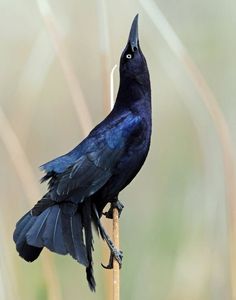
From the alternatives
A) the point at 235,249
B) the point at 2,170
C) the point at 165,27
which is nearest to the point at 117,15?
the point at 165,27

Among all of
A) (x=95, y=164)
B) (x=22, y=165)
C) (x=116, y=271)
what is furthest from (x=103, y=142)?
(x=22, y=165)

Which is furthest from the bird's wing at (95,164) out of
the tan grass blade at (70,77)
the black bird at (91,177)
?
the tan grass blade at (70,77)

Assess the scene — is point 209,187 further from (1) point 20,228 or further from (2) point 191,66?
(1) point 20,228

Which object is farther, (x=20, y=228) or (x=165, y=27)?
(x=165, y=27)

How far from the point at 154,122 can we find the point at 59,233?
0.50 m

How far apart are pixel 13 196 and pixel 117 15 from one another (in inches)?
15.2

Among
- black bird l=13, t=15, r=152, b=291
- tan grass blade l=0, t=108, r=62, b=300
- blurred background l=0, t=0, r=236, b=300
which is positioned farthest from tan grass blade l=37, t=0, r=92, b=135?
black bird l=13, t=15, r=152, b=291

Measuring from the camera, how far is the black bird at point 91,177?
2.26ft

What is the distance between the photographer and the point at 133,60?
0.75 metres

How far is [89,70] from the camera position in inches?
44.8

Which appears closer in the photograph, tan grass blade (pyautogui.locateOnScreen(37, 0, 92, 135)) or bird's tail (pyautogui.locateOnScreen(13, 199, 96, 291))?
bird's tail (pyautogui.locateOnScreen(13, 199, 96, 291))

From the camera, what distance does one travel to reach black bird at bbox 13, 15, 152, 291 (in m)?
0.69

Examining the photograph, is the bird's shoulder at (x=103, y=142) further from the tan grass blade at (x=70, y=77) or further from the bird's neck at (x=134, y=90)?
the tan grass blade at (x=70, y=77)

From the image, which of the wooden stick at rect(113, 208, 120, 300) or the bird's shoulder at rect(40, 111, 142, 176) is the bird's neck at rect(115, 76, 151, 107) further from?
the wooden stick at rect(113, 208, 120, 300)
